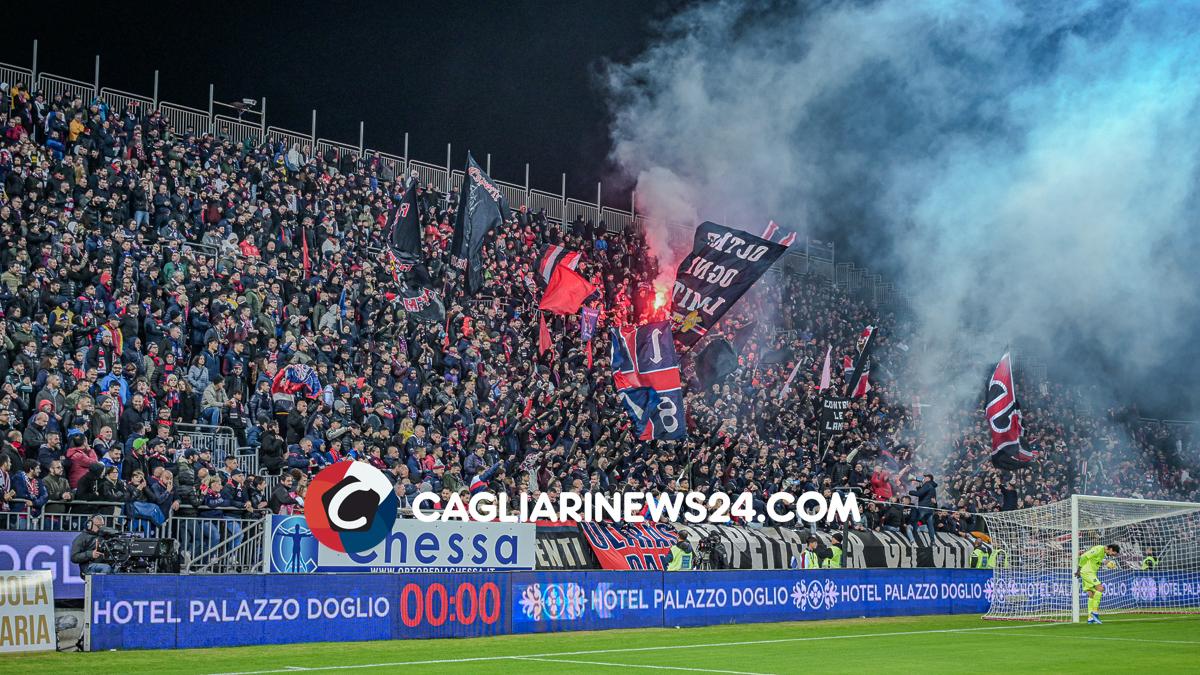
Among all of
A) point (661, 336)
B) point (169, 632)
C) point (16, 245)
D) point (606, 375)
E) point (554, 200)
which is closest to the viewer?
point (169, 632)

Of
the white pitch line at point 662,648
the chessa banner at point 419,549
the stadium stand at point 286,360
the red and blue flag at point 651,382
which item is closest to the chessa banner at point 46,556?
the stadium stand at point 286,360

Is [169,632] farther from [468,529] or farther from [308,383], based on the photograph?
[308,383]

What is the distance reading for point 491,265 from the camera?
35.2 metres

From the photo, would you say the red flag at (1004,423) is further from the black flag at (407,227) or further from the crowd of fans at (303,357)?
the black flag at (407,227)

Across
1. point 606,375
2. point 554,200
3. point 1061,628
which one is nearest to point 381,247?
point 606,375

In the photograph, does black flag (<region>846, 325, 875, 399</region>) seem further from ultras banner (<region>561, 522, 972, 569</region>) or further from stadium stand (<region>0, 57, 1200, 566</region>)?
ultras banner (<region>561, 522, 972, 569</region>)

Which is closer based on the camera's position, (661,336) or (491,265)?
(661,336)

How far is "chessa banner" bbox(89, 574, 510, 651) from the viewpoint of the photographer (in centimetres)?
1706

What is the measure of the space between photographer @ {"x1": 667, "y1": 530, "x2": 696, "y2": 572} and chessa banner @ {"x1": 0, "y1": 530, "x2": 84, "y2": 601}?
38.0ft

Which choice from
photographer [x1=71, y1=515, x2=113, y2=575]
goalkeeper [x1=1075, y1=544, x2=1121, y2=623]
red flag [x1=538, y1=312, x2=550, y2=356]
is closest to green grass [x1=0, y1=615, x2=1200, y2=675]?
goalkeeper [x1=1075, y1=544, x2=1121, y2=623]

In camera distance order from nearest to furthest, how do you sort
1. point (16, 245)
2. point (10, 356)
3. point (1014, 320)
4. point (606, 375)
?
point (10, 356) < point (16, 245) < point (606, 375) < point (1014, 320)

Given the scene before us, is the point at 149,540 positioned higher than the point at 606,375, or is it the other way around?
the point at 606,375

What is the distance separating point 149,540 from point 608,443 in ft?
50.2

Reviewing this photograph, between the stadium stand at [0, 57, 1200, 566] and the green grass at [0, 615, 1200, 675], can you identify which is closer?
the green grass at [0, 615, 1200, 675]
